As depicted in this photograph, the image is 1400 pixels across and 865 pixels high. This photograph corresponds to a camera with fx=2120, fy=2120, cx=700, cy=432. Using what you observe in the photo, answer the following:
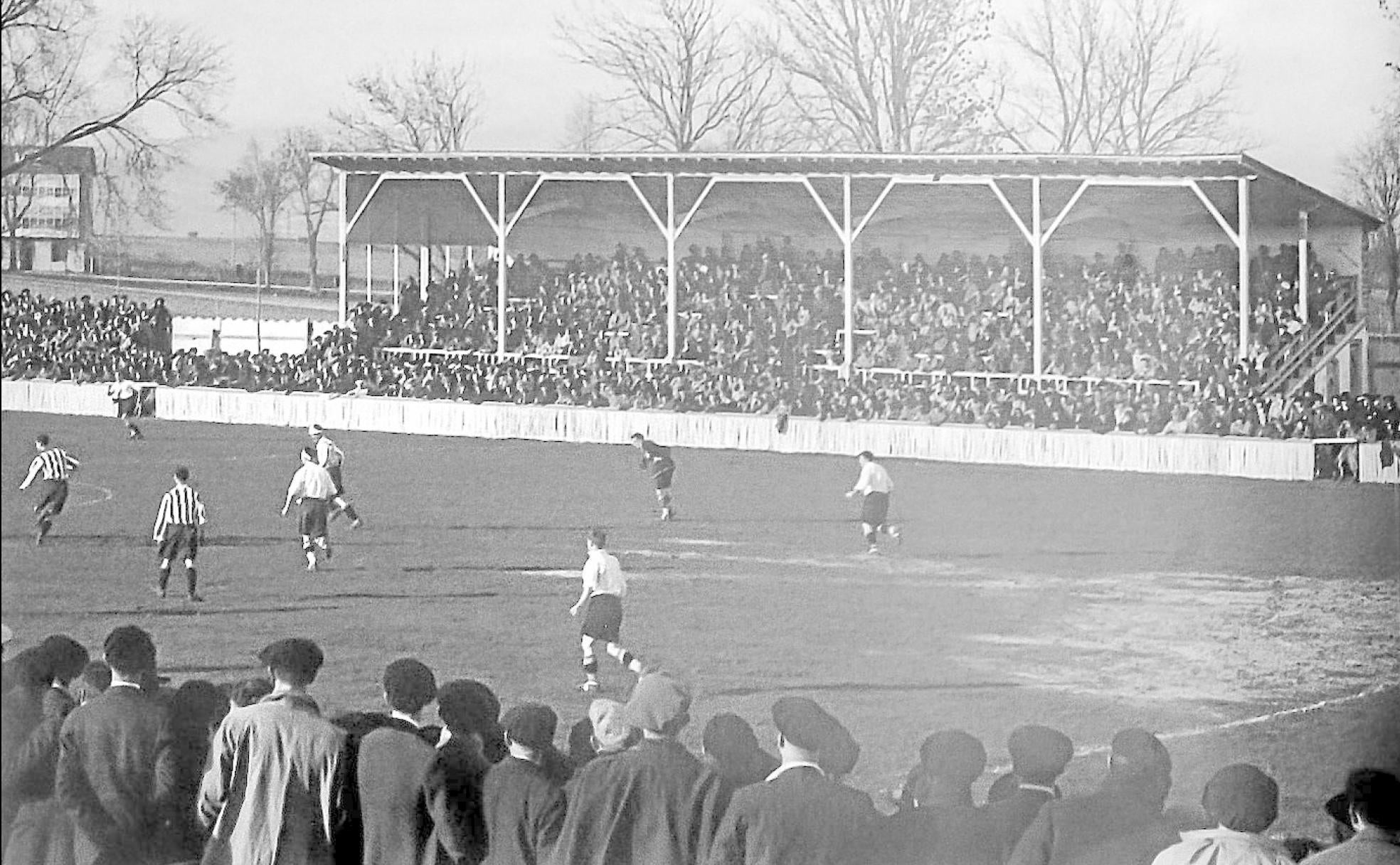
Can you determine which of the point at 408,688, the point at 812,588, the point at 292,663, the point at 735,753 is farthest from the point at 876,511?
the point at 292,663

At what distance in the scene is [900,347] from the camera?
7.61m

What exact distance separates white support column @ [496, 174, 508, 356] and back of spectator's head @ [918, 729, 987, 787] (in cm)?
240

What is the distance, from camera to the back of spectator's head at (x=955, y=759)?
21.1 ft

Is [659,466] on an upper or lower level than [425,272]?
lower

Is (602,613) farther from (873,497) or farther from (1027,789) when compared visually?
(1027,789)

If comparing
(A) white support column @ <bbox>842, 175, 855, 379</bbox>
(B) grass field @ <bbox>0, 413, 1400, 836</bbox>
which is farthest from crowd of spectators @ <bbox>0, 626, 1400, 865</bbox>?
(A) white support column @ <bbox>842, 175, 855, 379</bbox>

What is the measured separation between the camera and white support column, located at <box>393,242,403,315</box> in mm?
8086

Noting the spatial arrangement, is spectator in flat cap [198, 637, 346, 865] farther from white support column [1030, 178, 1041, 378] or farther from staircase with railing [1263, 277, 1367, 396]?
staircase with railing [1263, 277, 1367, 396]

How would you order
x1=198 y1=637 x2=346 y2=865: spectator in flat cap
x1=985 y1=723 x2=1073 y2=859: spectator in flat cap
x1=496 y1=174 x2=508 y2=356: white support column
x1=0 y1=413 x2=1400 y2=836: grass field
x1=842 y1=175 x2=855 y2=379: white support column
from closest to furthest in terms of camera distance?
x1=985 y1=723 x2=1073 y2=859: spectator in flat cap < x1=198 y1=637 x2=346 y2=865: spectator in flat cap < x1=0 y1=413 x2=1400 y2=836: grass field < x1=842 y1=175 x2=855 y2=379: white support column < x1=496 y1=174 x2=508 y2=356: white support column

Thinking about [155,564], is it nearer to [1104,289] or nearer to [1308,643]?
[1104,289]

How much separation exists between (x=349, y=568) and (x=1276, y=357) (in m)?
3.40

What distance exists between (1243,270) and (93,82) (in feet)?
14.2

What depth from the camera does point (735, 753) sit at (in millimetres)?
6656

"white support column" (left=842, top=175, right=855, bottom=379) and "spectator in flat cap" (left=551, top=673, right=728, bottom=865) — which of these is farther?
"white support column" (left=842, top=175, right=855, bottom=379)
